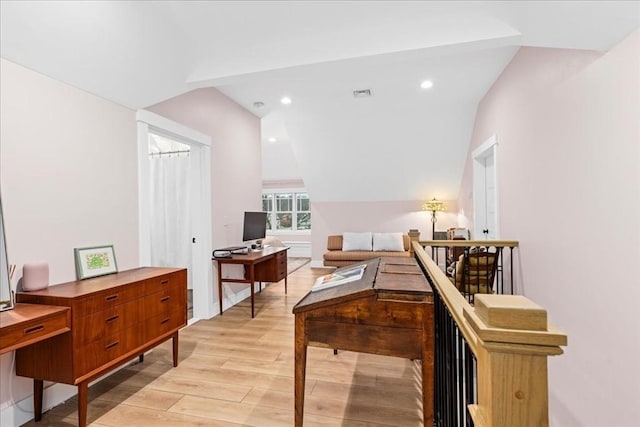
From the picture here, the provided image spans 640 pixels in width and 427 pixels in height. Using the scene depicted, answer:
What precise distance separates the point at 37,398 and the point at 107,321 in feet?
2.09

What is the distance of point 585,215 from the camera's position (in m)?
2.21

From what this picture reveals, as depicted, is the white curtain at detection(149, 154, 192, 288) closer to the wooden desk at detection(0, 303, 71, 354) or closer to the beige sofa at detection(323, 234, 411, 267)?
the wooden desk at detection(0, 303, 71, 354)

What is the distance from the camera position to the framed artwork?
2320 millimetres

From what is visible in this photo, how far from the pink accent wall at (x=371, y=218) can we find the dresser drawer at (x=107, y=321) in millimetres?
5367

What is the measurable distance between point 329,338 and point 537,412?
1.09 m

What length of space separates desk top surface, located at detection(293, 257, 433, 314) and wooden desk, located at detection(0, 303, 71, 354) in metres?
1.34

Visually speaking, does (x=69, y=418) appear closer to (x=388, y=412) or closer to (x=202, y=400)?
(x=202, y=400)

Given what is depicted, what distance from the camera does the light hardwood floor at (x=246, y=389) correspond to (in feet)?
6.60

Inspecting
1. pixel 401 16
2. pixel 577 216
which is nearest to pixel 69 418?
pixel 401 16

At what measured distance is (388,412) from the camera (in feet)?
6.77

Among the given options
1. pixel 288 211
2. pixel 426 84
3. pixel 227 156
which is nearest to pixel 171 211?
pixel 227 156

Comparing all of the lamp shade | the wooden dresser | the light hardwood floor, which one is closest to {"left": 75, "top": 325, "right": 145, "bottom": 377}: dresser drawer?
the wooden dresser

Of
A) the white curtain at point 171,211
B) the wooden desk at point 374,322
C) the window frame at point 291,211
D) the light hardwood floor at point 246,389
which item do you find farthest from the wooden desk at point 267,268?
the window frame at point 291,211

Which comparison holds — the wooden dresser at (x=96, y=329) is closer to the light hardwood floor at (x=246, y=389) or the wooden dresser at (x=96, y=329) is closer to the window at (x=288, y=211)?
the light hardwood floor at (x=246, y=389)
